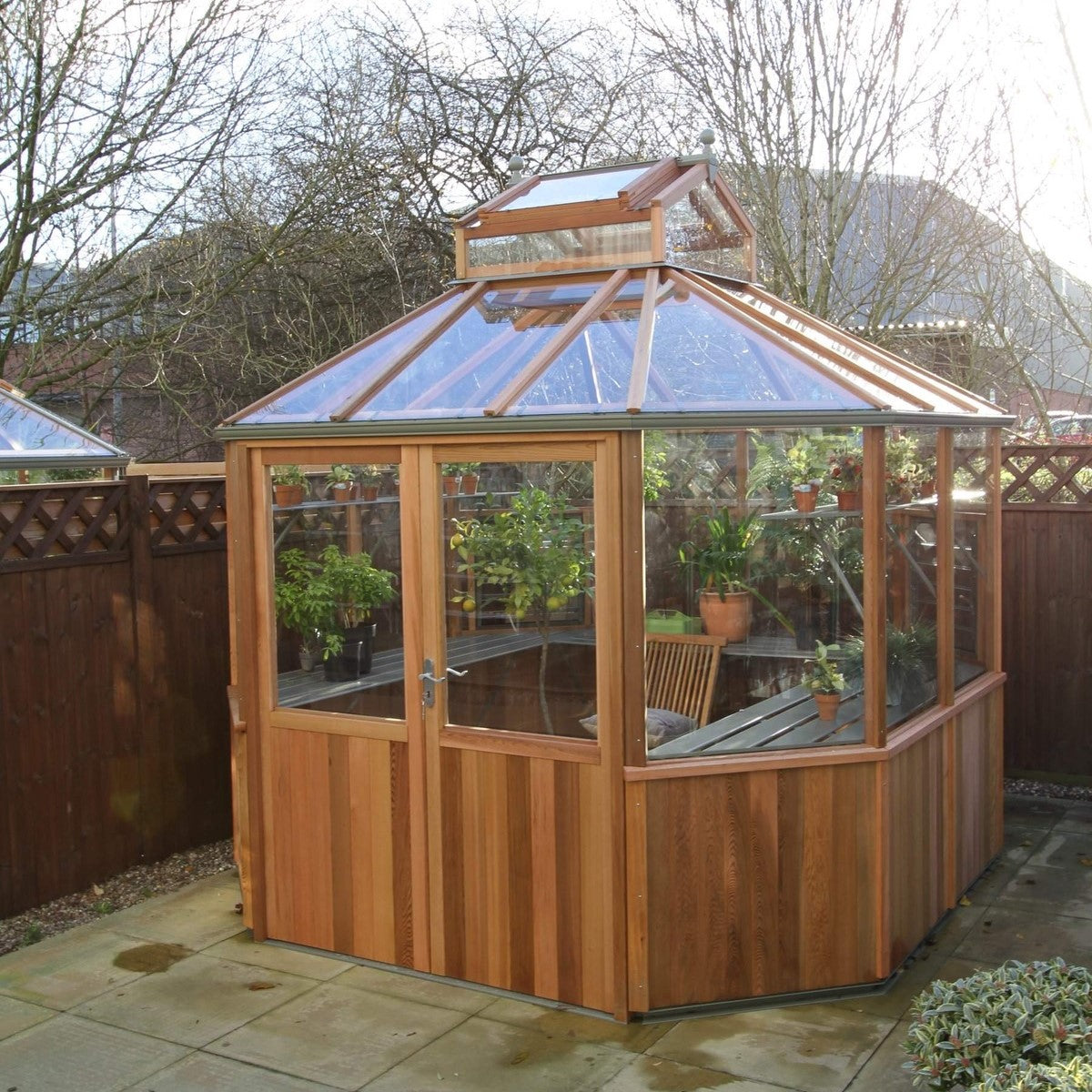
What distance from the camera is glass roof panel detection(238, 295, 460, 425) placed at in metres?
4.81

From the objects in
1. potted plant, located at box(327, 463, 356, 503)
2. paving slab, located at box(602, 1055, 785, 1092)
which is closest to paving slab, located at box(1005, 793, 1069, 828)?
paving slab, located at box(602, 1055, 785, 1092)

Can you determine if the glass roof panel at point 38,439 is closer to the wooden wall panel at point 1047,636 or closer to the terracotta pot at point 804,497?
the terracotta pot at point 804,497

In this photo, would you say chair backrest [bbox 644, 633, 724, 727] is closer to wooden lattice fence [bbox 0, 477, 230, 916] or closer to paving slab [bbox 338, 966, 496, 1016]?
paving slab [bbox 338, 966, 496, 1016]

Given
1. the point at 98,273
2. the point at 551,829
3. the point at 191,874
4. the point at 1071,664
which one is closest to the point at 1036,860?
the point at 1071,664

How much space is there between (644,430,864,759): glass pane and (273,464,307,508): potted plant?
1.47 metres

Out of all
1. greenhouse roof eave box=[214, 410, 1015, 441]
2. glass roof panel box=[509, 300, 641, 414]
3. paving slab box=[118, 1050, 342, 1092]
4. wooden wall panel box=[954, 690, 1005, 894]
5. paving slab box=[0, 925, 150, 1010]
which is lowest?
paving slab box=[0, 925, 150, 1010]

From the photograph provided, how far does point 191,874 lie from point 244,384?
748cm

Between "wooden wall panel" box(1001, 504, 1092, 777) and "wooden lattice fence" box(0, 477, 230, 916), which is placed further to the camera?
"wooden wall panel" box(1001, 504, 1092, 777)

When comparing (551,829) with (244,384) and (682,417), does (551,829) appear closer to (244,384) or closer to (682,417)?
(682,417)

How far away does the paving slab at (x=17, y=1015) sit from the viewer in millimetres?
4320

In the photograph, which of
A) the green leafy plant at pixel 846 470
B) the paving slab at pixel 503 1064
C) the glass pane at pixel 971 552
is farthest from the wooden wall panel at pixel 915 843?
the paving slab at pixel 503 1064

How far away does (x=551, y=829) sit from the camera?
4410 mm

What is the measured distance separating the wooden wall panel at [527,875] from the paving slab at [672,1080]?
16.1 inches

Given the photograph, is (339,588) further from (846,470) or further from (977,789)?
(977,789)
